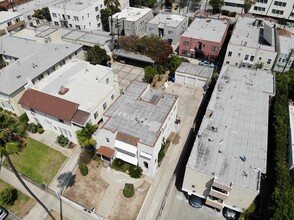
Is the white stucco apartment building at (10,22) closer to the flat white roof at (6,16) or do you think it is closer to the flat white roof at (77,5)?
the flat white roof at (6,16)

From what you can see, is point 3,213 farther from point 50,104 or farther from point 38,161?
point 50,104

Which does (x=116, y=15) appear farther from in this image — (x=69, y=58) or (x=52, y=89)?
(x=52, y=89)

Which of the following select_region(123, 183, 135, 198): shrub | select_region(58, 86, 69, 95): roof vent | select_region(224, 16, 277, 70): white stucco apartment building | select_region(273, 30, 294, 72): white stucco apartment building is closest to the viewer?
select_region(123, 183, 135, 198): shrub

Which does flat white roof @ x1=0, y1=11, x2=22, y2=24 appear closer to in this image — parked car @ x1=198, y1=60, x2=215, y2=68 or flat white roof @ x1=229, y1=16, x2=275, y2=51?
parked car @ x1=198, y1=60, x2=215, y2=68

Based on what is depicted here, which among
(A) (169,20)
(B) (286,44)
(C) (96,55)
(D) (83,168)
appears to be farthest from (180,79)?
(D) (83,168)

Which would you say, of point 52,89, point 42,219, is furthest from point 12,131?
point 52,89

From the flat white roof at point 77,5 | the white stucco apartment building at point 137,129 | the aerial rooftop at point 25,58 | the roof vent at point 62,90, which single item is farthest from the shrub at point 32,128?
the flat white roof at point 77,5

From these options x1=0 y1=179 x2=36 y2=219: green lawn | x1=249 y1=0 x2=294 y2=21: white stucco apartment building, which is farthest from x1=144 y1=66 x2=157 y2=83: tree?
x1=249 y1=0 x2=294 y2=21: white stucco apartment building
